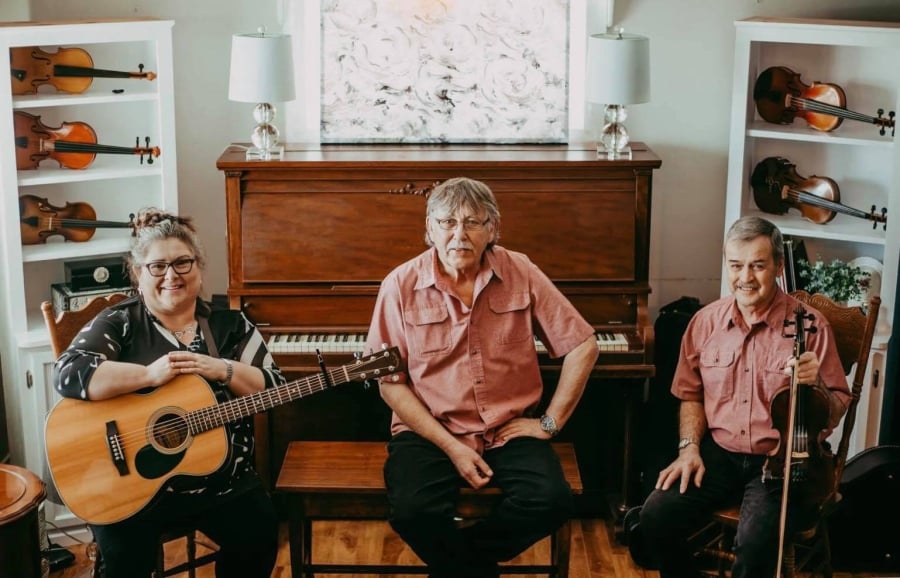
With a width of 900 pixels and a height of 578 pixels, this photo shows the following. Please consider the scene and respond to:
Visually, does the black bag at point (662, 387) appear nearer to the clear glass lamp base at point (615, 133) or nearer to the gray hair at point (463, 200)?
the clear glass lamp base at point (615, 133)

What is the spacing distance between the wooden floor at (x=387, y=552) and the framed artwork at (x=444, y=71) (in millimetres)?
1407

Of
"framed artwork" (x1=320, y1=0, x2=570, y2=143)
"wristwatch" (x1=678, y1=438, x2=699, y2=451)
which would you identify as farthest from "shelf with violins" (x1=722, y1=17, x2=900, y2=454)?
"wristwatch" (x1=678, y1=438, x2=699, y2=451)

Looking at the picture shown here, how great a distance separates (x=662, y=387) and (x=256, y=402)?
1.66m

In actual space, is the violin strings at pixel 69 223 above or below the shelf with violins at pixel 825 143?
below

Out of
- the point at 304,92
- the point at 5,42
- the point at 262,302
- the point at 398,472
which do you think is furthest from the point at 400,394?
the point at 5,42

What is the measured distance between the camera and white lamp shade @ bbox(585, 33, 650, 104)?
4.02 metres

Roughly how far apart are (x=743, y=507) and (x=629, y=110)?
5.93ft

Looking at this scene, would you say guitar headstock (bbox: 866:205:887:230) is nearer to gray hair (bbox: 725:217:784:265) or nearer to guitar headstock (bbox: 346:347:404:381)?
gray hair (bbox: 725:217:784:265)

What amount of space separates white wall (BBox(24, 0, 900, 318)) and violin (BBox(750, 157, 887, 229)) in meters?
0.22

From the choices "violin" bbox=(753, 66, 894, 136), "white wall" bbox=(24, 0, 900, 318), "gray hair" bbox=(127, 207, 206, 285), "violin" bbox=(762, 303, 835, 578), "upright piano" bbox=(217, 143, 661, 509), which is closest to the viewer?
"violin" bbox=(762, 303, 835, 578)

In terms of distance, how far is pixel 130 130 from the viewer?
443cm

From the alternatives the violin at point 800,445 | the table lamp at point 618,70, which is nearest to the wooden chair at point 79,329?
the violin at point 800,445

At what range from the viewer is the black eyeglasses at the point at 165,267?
334 cm

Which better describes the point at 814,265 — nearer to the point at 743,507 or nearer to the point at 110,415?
the point at 743,507
